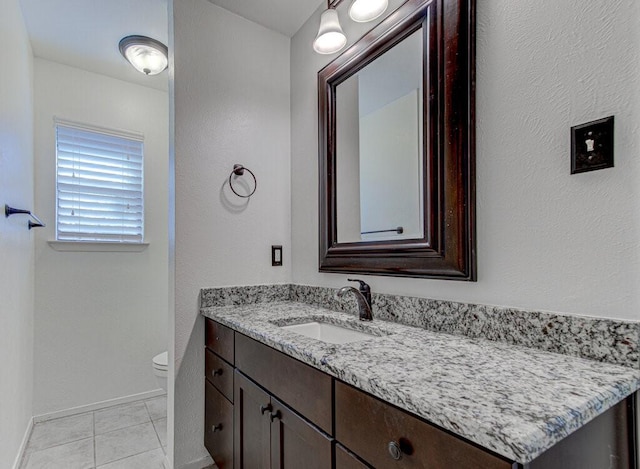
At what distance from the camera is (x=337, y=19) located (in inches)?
61.0

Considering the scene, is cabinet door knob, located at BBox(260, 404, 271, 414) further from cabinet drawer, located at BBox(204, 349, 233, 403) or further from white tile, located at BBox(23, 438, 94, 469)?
white tile, located at BBox(23, 438, 94, 469)

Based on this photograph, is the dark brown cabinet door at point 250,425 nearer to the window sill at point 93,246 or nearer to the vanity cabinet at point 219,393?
the vanity cabinet at point 219,393

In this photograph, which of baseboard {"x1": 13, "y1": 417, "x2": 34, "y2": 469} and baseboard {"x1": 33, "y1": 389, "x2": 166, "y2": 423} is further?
baseboard {"x1": 33, "y1": 389, "x2": 166, "y2": 423}

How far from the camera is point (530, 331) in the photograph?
0.97 metres

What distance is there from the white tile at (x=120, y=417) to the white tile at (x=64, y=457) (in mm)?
166

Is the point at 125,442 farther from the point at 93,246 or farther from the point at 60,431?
the point at 93,246

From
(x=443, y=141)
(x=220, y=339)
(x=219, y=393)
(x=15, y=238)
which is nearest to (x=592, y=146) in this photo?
(x=443, y=141)

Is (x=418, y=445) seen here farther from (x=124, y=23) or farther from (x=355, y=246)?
(x=124, y=23)

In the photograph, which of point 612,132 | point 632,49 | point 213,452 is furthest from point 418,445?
point 213,452

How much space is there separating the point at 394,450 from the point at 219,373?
3.60 feet

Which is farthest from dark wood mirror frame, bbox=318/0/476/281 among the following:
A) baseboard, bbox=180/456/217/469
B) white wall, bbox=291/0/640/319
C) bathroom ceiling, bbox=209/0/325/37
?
baseboard, bbox=180/456/217/469

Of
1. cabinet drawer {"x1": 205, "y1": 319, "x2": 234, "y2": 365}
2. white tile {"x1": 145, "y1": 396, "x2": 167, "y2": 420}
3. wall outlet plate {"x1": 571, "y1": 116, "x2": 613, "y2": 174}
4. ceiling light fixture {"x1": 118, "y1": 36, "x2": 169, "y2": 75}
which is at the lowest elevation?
white tile {"x1": 145, "y1": 396, "x2": 167, "y2": 420}

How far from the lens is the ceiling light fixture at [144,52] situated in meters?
2.19

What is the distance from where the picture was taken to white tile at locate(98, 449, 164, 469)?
183 centimetres
